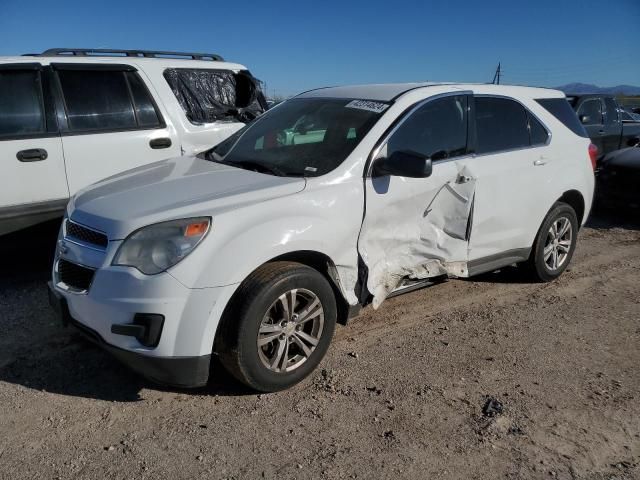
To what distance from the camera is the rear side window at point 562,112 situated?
5035 millimetres

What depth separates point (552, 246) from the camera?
5.12 meters

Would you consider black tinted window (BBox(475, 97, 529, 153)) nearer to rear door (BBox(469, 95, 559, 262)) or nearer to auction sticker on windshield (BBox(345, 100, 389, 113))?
rear door (BBox(469, 95, 559, 262))

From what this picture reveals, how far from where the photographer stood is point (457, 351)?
386 centimetres

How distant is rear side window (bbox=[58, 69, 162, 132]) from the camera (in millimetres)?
4844

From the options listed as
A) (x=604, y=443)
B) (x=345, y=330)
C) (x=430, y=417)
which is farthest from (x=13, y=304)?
(x=604, y=443)

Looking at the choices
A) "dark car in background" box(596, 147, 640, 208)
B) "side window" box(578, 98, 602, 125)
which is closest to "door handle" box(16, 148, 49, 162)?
"dark car in background" box(596, 147, 640, 208)

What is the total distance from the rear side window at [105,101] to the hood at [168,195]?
1.45m

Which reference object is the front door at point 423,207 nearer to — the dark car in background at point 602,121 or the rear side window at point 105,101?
the rear side window at point 105,101

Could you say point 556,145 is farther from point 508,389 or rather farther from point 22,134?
point 22,134

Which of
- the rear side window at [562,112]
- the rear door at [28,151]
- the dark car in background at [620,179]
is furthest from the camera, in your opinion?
the dark car in background at [620,179]

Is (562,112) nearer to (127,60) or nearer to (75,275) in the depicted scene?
(127,60)

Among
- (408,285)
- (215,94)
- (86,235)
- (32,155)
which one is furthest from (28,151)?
(408,285)

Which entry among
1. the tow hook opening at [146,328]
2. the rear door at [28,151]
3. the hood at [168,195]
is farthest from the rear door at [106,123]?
the tow hook opening at [146,328]

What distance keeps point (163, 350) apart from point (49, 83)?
3.10 m
